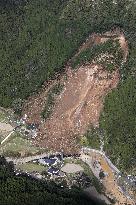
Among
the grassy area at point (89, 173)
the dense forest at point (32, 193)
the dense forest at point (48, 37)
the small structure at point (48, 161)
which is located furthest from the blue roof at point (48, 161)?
the dense forest at point (48, 37)

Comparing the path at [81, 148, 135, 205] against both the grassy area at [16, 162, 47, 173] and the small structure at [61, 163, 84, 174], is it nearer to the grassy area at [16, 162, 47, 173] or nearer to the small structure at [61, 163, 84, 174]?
the small structure at [61, 163, 84, 174]

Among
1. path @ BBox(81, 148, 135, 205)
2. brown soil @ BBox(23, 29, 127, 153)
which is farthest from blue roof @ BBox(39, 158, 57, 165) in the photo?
path @ BBox(81, 148, 135, 205)

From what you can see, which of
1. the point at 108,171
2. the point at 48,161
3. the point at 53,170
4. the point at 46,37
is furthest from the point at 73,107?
the point at 46,37

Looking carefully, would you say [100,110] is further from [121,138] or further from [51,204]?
[51,204]

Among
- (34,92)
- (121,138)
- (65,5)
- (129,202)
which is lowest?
(129,202)

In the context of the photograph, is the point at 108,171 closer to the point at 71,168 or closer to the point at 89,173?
the point at 89,173

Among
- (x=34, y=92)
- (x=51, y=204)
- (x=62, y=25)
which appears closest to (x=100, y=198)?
(x=51, y=204)
